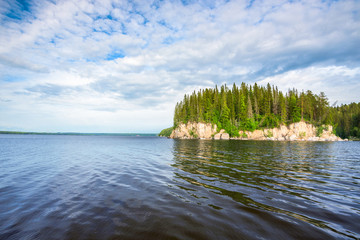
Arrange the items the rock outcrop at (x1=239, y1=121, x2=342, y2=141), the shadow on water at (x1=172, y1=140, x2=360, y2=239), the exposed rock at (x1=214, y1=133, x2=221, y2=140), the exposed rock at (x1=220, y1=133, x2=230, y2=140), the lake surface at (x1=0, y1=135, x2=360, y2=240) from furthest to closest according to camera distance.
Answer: the exposed rock at (x1=214, y1=133, x2=221, y2=140)
the exposed rock at (x1=220, y1=133, x2=230, y2=140)
the rock outcrop at (x1=239, y1=121, x2=342, y2=141)
the shadow on water at (x1=172, y1=140, x2=360, y2=239)
the lake surface at (x1=0, y1=135, x2=360, y2=240)

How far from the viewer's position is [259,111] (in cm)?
9006

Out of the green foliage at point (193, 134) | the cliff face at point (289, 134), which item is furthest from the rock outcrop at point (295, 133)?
the green foliage at point (193, 134)

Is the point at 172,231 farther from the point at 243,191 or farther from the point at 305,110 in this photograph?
the point at 305,110

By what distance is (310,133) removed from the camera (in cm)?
8019

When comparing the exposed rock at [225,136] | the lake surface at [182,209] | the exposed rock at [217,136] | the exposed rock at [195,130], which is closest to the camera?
the lake surface at [182,209]

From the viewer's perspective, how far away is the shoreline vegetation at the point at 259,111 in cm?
8212

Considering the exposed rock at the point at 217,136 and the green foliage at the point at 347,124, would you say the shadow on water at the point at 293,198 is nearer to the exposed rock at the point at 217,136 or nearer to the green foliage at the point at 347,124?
the exposed rock at the point at 217,136

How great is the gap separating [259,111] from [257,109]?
3741 millimetres

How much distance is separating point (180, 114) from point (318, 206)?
10429 centimetres

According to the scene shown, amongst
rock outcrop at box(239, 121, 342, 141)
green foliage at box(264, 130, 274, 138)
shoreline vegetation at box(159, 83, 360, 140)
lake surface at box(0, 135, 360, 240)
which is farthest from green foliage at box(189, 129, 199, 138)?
lake surface at box(0, 135, 360, 240)

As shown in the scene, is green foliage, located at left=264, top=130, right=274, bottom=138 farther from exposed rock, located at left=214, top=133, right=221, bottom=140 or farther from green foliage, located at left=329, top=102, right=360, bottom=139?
green foliage, located at left=329, top=102, right=360, bottom=139

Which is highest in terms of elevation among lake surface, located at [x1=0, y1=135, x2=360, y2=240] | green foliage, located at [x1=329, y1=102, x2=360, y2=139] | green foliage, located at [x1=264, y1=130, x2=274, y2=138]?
green foliage, located at [x1=329, y1=102, x2=360, y2=139]

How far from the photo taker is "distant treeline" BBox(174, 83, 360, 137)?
82938 mm

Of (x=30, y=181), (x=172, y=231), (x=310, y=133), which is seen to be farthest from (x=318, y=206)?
(x=310, y=133)
